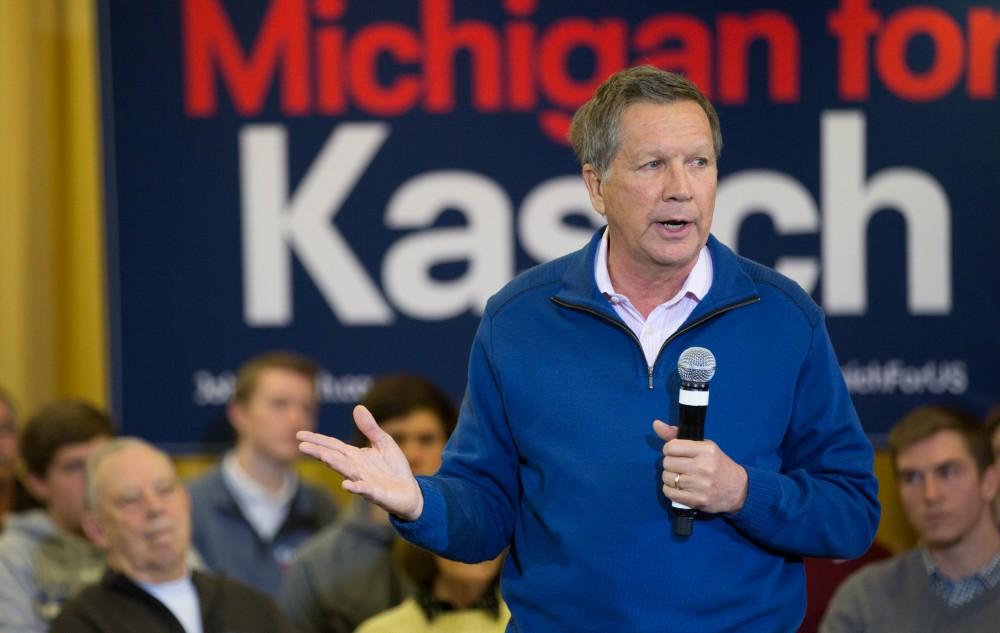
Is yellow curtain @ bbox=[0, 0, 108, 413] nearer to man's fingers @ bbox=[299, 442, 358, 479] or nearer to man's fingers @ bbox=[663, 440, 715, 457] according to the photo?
man's fingers @ bbox=[299, 442, 358, 479]

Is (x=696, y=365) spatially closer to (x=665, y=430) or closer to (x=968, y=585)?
(x=665, y=430)

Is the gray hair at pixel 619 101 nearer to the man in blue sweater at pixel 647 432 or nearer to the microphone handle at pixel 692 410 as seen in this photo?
the man in blue sweater at pixel 647 432

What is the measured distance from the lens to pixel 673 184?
6.06 ft

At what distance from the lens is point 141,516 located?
3.26 metres

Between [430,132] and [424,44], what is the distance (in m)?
0.30

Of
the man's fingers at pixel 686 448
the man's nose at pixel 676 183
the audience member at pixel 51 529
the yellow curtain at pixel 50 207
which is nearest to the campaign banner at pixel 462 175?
the yellow curtain at pixel 50 207

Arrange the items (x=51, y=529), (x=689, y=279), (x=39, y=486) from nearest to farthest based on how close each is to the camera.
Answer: (x=689, y=279) < (x=51, y=529) < (x=39, y=486)

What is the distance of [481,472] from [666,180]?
505mm

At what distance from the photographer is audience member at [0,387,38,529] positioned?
4.49 m

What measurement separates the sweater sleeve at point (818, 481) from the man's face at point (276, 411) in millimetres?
2777

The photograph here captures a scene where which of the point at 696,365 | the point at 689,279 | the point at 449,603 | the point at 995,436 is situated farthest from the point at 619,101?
the point at 995,436

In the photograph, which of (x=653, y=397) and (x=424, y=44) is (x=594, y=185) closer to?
(x=653, y=397)

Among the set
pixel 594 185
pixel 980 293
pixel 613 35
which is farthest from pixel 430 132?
pixel 594 185

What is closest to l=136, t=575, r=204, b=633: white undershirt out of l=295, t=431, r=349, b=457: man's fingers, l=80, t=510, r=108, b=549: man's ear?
l=80, t=510, r=108, b=549: man's ear
